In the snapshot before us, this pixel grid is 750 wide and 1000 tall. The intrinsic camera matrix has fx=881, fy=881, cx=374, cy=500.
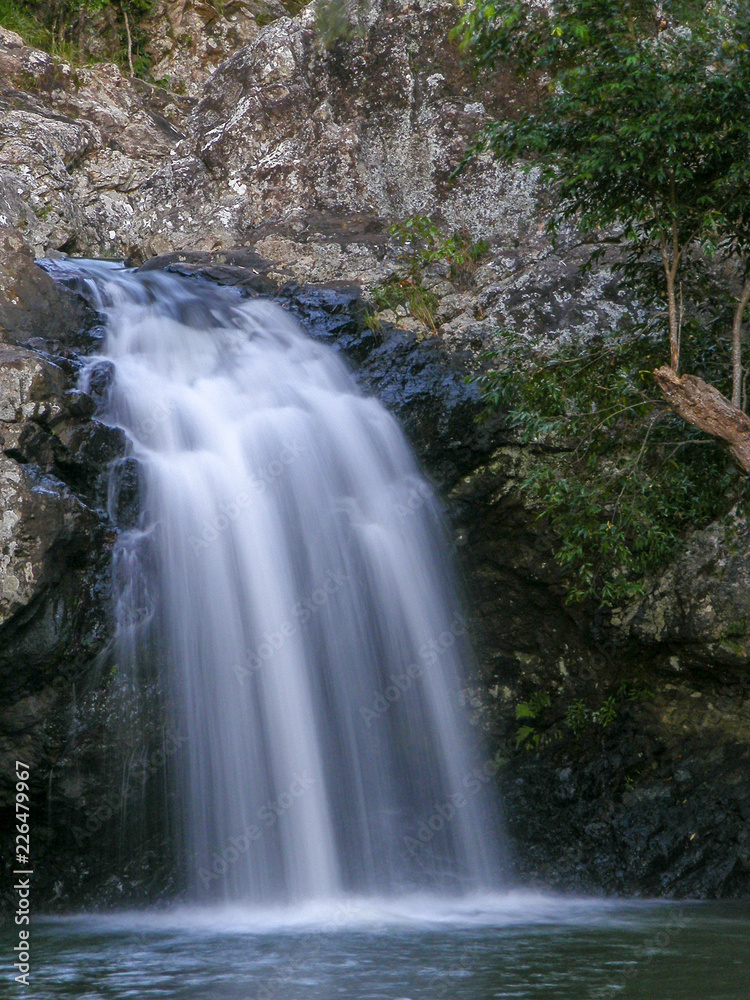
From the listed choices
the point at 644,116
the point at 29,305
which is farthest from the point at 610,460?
the point at 29,305

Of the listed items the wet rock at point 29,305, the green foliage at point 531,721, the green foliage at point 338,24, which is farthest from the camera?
the green foliage at point 338,24

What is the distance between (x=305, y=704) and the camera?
22.7 feet

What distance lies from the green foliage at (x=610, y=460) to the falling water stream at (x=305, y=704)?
1.25m

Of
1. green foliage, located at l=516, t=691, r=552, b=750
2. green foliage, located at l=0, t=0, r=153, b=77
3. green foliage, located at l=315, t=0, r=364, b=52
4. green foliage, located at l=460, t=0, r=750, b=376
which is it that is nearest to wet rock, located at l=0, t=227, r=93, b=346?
green foliage, located at l=460, t=0, r=750, b=376

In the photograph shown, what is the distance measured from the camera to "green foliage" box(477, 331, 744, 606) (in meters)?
6.44

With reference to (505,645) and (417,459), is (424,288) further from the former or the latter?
(505,645)

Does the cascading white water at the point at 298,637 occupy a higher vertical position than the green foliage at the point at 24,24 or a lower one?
lower

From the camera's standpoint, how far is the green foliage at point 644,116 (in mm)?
5945

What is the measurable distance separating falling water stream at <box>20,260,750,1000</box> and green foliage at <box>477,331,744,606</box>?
1.25 meters

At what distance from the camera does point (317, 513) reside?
25.0 feet

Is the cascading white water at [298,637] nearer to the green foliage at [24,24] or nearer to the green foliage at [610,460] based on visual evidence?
the green foliage at [610,460]

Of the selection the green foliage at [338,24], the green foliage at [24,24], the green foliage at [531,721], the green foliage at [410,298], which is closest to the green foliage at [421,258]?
the green foliage at [410,298]

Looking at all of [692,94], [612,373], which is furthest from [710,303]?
[692,94]

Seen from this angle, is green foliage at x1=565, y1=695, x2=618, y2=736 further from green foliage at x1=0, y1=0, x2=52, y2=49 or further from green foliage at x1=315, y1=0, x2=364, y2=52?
green foliage at x1=0, y1=0, x2=52, y2=49
